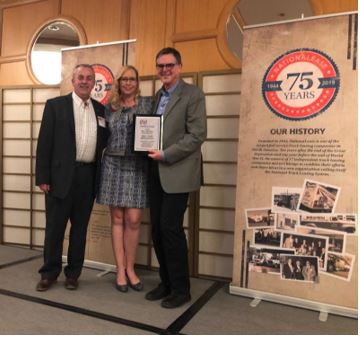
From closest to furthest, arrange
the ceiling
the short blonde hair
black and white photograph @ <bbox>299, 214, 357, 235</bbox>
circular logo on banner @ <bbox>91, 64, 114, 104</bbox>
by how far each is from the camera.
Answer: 1. black and white photograph @ <bbox>299, 214, 357, 235</bbox>
2. the short blonde hair
3. the ceiling
4. circular logo on banner @ <bbox>91, 64, 114, 104</bbox>

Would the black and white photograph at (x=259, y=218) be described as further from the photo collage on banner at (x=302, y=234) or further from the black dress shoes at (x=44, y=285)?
the black dress shoes at (x=44, y=285)

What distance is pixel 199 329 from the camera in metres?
1.92

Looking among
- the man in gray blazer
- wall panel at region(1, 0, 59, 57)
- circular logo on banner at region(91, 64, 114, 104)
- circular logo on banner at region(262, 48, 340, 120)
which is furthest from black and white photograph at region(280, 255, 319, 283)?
wall panel at region(1, 0, 59, 57)

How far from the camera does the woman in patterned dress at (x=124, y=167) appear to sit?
2.34 m

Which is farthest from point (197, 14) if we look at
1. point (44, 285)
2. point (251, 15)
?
point (44, 285)

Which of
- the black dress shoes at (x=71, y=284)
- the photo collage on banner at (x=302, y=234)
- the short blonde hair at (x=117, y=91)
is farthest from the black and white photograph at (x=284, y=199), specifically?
the black dress shoes at (x=71, y=284)

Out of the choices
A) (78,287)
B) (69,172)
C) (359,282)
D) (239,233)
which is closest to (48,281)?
(78,287)

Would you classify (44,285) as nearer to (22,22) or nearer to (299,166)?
(299,166)

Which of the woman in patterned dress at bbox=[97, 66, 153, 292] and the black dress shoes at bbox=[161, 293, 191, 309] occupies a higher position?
the woman in patterned dress at bbox=[97, 66, 153, 292]

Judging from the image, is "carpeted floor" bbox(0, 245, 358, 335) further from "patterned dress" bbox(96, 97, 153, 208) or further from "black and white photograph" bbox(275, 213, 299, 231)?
"patterned dress" bbox(96, 97, 153, 208)

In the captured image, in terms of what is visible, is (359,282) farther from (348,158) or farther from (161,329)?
(161,329)

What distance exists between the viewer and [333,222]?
215 centimetres

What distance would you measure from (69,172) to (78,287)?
0.82 metres

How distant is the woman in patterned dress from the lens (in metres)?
2.34
